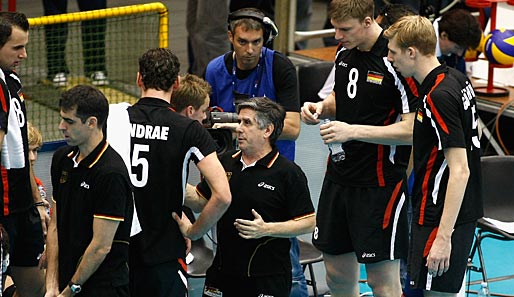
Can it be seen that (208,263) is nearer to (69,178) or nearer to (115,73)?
(69,178)

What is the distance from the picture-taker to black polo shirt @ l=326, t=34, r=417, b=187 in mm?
5812

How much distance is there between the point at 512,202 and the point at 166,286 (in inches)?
123

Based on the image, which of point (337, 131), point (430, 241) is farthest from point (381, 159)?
point (430, 241)

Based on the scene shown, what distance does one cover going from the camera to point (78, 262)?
5.00 meters

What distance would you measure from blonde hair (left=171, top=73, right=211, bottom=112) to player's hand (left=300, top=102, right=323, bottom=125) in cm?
64

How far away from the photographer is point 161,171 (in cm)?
518

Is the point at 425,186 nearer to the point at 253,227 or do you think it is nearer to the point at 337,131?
the point at 337,131

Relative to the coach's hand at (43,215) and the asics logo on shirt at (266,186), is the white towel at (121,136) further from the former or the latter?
the coach's hand at (43,215)

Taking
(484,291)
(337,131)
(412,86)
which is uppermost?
(412,86)

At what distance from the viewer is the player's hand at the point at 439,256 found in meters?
5.22

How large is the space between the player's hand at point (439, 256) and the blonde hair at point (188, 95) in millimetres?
1419

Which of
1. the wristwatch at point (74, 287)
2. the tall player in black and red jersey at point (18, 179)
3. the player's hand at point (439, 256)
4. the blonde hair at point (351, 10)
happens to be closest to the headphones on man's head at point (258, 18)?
the blonde hair at point (351, 10)

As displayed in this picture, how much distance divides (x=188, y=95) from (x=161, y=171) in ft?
1.89

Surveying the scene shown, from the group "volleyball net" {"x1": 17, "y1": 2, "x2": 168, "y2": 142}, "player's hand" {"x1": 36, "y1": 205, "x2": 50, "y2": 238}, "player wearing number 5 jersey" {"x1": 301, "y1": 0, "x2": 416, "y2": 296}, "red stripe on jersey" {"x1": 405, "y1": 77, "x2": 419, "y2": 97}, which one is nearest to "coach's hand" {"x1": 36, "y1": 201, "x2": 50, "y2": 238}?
"player's hand" {"x1": 36, "y1": 205, "x2": 50, "y2": 238}
